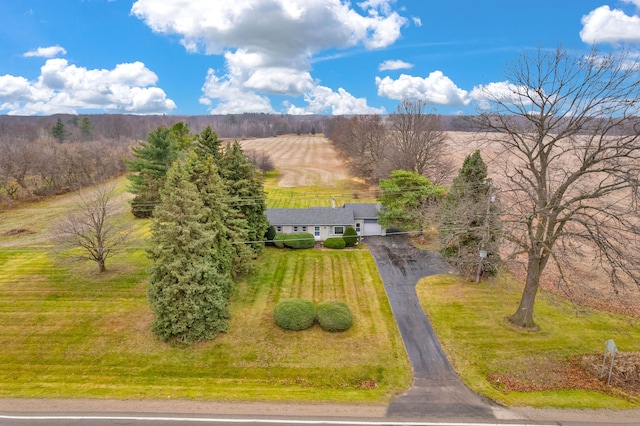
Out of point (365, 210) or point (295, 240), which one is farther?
point (365, 210)

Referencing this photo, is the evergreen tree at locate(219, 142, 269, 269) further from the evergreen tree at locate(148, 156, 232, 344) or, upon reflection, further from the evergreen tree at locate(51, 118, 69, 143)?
the evergreen tree at locate(51, 118, 69, 143)

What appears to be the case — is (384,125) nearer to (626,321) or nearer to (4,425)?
(626,321)

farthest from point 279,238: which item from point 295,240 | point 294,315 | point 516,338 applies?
point 516,338

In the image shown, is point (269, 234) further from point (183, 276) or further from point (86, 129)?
point (86, 129)

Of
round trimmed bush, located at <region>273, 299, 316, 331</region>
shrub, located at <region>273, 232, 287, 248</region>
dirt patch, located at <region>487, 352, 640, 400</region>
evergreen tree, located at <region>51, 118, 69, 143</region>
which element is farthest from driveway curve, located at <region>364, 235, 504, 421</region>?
evergreen tree, located at <region>51, 118, 69, 143</region>

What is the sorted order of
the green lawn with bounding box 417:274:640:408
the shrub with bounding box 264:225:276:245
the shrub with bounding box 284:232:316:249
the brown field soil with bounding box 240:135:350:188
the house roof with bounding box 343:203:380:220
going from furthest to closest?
the brown field soil with bounding box 240:135:350:188, the house roof with bounding box 343:203:380:220, the shrub with bounding box 264:225:276:245, the shrub with bounding box 284:232:316:249, the green lawn with bounding box 417:274:640:408
